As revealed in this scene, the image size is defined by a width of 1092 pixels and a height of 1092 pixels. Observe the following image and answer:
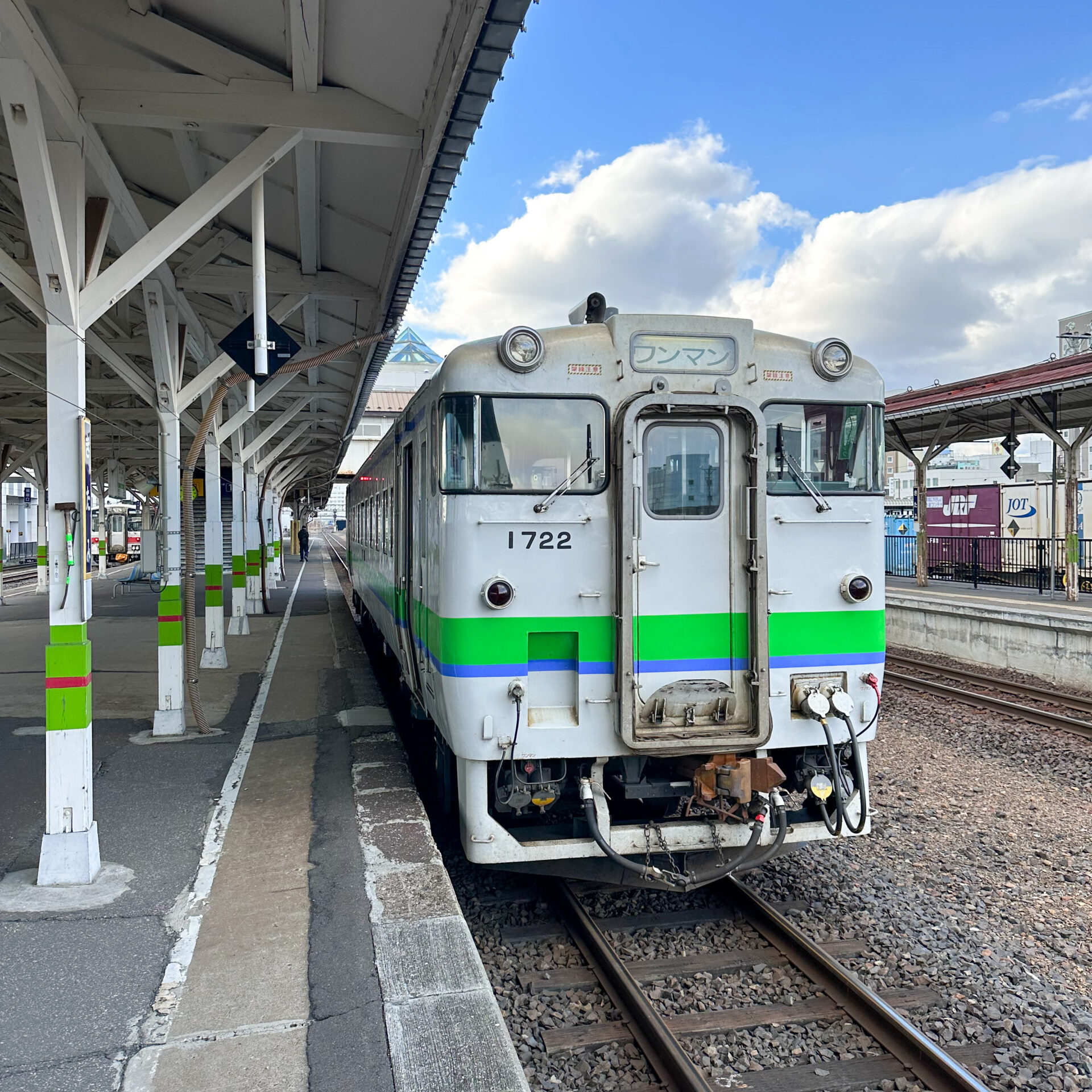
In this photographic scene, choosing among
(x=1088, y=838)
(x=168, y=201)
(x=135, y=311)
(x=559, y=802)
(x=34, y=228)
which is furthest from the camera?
(x=135, y=311)

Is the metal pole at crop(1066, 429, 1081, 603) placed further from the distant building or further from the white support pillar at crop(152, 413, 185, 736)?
the distant building

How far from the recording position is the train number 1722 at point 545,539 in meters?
4.64

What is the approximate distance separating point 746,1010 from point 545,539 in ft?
7.89

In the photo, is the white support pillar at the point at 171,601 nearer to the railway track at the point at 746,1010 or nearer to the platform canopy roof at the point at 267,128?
the platform canopy roof at the point at 267,128

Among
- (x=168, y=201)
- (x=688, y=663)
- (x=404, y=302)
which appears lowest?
(x=688, y=663)

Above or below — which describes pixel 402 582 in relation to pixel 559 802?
above

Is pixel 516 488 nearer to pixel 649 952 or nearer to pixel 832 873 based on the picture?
pixel 649 952

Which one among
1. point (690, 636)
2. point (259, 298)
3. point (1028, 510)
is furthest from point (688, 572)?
point (1028, 510)

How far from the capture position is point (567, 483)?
464cm

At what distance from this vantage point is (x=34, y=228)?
4590 millimetres

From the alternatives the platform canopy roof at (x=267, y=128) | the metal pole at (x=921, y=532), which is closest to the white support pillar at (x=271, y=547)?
the metal pole at (x=921, y=532)

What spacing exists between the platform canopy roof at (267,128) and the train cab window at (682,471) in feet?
6.62

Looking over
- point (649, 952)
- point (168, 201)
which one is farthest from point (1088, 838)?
point (168, 201)

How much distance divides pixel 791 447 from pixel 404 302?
15.8 feet
